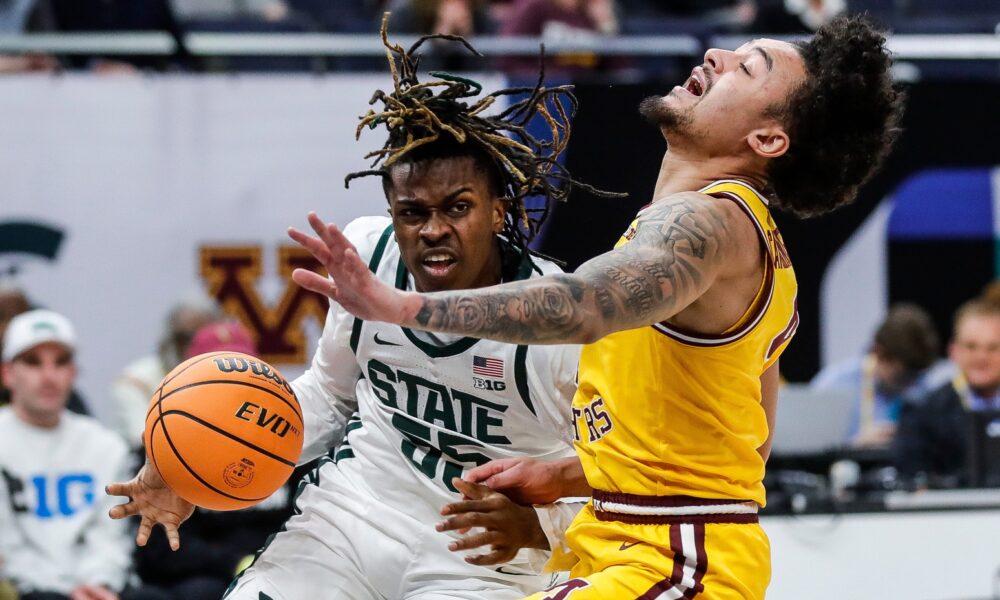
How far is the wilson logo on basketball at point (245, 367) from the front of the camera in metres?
3.68

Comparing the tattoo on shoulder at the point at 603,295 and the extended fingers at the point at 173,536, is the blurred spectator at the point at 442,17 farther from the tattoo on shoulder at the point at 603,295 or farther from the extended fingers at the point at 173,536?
the tattoo on shoulder at the point at 603,295

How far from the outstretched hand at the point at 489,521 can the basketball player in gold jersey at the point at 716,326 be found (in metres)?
0.23

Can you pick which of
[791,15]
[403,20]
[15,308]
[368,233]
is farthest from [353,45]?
[368,233]

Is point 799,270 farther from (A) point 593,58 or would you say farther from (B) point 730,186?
(B) point 730,186

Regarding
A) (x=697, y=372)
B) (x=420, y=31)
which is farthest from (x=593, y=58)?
(x=697, y=372)

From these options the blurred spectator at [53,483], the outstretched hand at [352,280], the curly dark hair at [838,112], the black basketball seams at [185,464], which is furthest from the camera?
the blurred spectator at [53,483]

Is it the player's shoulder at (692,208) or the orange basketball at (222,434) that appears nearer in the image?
the player's shoulder at (692,208)

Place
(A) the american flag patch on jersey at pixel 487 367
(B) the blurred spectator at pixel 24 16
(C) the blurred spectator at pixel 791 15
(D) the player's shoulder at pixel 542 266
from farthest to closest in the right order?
(C) the blurred spectator at pixel 791 15, (B) the blurred spectator at pixel 24 16, (D) the player's shoulder at pixel 542 266, (A) the american flag patch on jersey at pixel 487 367

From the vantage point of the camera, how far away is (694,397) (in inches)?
125

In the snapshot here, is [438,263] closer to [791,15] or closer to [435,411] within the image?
[435,411]

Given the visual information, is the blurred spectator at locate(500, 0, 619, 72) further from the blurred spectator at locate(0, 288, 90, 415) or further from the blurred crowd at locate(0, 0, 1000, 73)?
the blurred spectator at locate(0, 288, 90, 415)

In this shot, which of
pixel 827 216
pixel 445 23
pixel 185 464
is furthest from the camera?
pixel 445 23

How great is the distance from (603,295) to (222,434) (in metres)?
1.23

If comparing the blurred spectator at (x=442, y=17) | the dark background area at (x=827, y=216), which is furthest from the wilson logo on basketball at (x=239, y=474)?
the blurred spectator at (x=442, y=17)
